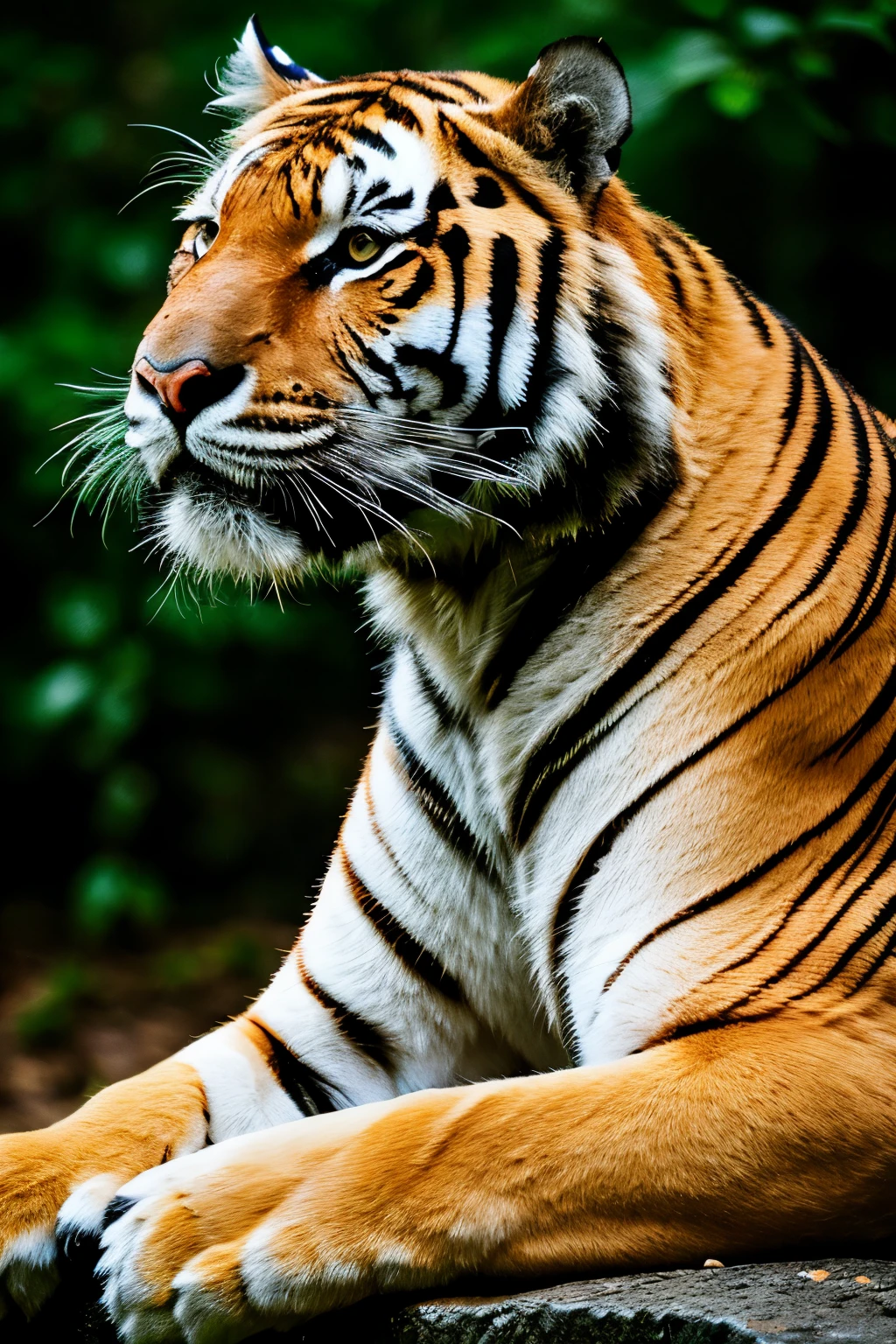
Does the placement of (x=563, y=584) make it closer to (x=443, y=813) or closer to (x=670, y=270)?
(x=443, y=813)

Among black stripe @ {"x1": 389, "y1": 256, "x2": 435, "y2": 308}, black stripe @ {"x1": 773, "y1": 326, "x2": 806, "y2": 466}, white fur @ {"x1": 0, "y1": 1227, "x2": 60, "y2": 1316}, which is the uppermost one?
black stripe @ {"x1": 389, "y1": 256, "x2": 435, "y2": 308}

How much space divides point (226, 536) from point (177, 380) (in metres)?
0.24

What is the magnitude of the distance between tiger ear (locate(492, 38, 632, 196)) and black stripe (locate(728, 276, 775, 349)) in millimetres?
337

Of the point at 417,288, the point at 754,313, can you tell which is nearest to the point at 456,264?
the point at 417,288

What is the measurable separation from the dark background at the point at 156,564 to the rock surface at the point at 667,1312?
3.29 metres

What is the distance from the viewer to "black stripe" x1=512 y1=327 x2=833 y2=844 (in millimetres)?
2102

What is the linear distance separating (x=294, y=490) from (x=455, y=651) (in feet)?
1.27

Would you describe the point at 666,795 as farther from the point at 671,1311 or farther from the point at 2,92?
the point at 2,92

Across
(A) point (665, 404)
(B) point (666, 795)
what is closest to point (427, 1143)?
(B) point (666, 795)

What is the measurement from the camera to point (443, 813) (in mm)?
2330

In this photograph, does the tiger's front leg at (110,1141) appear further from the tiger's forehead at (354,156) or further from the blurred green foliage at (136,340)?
the blurred green foliage at (136,340)

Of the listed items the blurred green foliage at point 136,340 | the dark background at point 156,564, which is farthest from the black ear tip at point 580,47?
the dark background at point 156,564

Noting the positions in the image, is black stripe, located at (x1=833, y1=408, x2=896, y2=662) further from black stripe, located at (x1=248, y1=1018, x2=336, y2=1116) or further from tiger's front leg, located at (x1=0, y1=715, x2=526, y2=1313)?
black stripe, located at (x1=248, y1=1018, x2=336, y2=1116)

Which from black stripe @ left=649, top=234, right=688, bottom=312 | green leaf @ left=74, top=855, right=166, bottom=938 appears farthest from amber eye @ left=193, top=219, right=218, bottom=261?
green leaf @ left=74, top=855, right=166, bottom=938
